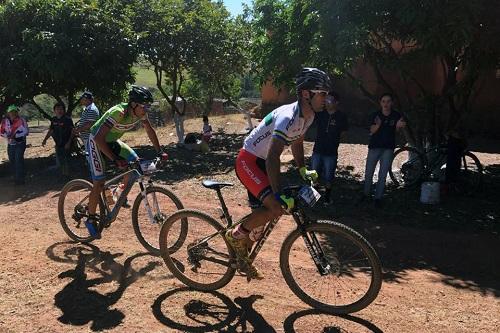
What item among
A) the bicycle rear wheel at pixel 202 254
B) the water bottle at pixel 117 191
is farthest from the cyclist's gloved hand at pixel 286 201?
the water bottle at pixel 117 191

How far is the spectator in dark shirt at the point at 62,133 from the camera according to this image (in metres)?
10.8

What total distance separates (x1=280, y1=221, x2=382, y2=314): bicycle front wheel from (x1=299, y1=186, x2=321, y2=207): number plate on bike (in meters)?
0.26

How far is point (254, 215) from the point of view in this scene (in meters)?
4.14

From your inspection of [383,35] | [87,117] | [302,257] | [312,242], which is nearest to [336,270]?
[312,242]

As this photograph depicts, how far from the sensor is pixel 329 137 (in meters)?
7.86

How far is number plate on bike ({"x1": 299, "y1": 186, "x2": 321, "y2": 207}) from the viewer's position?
151 inches

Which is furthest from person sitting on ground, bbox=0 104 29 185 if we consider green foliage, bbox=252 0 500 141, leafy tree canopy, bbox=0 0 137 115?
green foliage, bbox=252 0 500 141

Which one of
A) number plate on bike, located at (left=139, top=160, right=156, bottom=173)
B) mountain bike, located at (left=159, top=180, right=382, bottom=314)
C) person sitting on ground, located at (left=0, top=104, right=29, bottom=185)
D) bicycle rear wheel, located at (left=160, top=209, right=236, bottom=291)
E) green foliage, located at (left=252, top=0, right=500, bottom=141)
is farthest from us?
person sitting on ground, located at (left=0, top=104, right=29, bottom=185)

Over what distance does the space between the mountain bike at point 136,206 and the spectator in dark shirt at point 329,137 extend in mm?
3126

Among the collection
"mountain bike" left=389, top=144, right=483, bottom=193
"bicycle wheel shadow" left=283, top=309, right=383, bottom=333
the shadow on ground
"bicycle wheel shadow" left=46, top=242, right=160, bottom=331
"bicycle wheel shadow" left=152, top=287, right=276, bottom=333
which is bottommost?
"bicycle wheel shadow" left=46, top=242, right=160, bottom=331

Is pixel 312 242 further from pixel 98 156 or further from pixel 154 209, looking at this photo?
pixel 98 156

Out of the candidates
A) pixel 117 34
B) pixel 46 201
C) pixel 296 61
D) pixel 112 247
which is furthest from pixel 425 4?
pixel 117 34

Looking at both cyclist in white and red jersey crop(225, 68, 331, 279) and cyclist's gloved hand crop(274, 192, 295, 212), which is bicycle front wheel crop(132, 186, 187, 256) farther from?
cyclist's gloved hand crop(274, 192, 295, 212)

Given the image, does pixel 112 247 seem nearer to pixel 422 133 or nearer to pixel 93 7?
pixel 422 133
